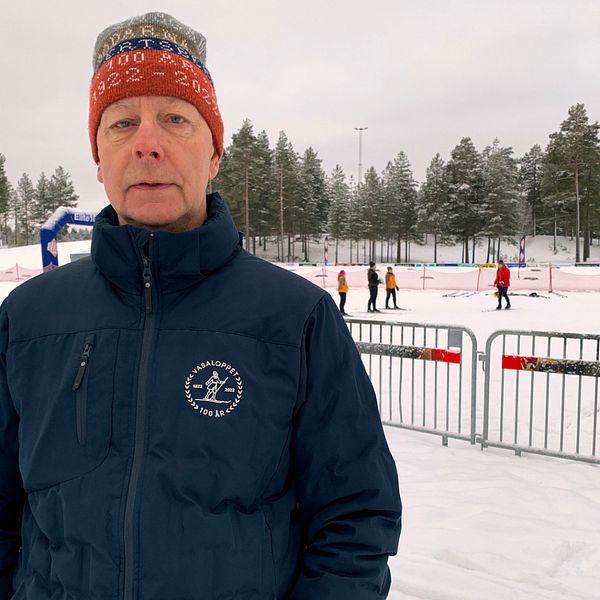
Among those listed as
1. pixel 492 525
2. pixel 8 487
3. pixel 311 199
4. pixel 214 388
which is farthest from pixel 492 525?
pixel 311 199

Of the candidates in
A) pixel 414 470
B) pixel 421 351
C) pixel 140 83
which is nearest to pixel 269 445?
pixel 140 83

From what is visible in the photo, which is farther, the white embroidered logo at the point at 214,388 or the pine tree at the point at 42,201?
the pine tree at the point at 42,201

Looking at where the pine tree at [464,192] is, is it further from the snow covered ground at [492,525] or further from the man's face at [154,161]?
the man's face at [154,161]

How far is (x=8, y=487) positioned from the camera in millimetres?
1537

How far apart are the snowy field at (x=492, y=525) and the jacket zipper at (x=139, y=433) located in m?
2.53

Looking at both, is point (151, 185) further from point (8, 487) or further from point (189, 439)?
point (8, 487)

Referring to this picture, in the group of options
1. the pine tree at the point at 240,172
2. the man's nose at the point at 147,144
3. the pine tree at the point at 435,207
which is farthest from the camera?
the pine tree at the point at 435,207

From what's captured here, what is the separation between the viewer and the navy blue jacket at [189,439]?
4.20 feet

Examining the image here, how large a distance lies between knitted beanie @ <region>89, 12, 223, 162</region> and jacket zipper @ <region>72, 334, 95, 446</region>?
0.69 metres

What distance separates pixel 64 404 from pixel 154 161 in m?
0.75

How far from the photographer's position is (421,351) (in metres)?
6.03

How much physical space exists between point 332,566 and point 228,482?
366 mm

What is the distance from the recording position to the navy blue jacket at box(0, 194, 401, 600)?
1281 mm

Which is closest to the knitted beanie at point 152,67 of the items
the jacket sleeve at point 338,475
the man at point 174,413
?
the man at point 174,413
